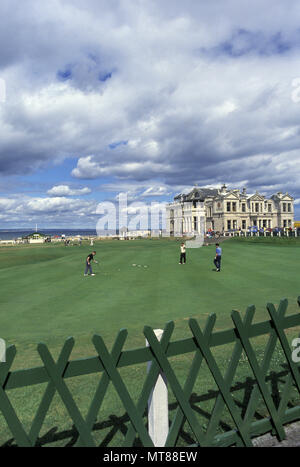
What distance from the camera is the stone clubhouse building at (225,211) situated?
107250 mm

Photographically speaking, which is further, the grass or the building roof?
the building roof

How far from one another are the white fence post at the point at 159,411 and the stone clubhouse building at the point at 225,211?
4001 inches

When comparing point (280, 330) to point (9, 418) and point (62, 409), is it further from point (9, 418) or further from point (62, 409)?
point (62, 409)

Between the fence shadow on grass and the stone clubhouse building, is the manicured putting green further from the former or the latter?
the stone clubhouse building

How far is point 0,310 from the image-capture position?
13.0m

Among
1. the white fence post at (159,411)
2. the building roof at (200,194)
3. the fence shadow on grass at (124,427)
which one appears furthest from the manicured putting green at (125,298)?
the building roof at (200,194)

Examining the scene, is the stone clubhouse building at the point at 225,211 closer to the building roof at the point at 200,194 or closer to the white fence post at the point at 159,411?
the building roof at the point at 200,194

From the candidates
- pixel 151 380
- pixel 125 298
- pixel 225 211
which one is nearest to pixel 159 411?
pixel 151 380

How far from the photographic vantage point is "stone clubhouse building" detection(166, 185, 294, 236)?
352 feet

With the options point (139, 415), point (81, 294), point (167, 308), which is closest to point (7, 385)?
point (139, 415)

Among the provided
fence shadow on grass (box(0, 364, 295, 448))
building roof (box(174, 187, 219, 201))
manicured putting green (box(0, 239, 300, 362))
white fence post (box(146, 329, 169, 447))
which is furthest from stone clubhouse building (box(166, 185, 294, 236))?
white fence post (box(146, 329, 169, 447))

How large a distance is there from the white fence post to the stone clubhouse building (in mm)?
101622
